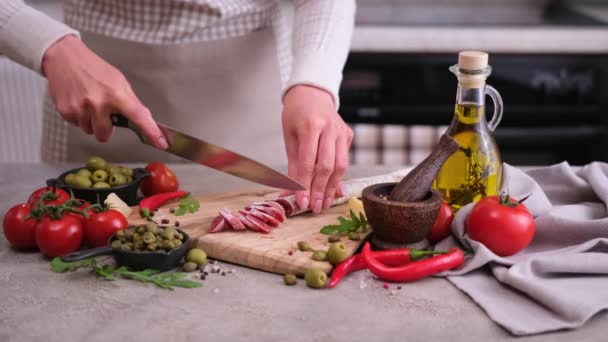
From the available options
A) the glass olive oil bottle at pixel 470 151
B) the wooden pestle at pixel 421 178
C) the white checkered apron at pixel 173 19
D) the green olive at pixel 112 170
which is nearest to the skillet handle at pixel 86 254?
the green olive at pixel 112 170

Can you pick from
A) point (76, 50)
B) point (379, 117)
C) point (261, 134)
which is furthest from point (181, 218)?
point (379, 117)

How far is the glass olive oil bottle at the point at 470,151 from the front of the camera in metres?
1.25

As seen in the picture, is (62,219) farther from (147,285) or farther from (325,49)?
(325,49)

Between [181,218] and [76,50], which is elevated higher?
[76,50]

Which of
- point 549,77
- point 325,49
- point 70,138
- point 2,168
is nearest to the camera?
point 325,49

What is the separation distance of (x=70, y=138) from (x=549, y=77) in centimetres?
184

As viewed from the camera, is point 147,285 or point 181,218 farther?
point 181,218

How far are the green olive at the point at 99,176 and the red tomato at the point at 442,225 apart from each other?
0.64 m

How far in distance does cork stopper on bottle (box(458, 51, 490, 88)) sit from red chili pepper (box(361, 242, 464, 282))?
291mm

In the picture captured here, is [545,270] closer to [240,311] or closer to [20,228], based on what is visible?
[240,311]

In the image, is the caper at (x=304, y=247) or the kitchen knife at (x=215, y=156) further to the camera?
the kitchen knife at (x=215, y=156)

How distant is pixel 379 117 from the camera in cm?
292

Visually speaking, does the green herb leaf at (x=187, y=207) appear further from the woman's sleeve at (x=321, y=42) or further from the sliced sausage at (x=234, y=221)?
the woman's sleeve at (x=321, y=42)

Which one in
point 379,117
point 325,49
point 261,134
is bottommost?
point 379,117
